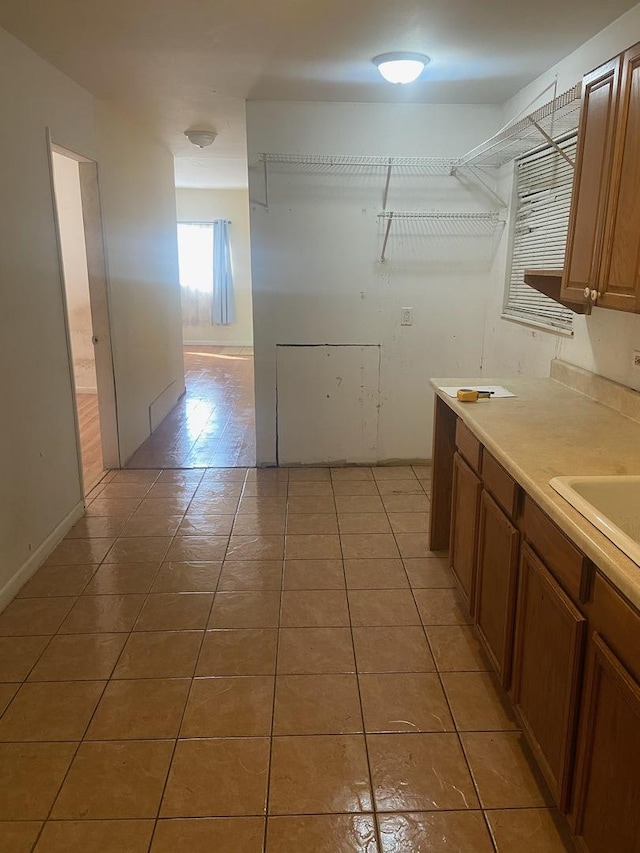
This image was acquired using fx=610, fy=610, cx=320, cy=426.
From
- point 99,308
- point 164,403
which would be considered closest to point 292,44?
point 99,308

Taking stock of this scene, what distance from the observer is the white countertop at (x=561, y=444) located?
1316 mm

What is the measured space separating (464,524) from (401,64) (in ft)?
7.19

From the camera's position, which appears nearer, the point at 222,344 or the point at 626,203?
the point at 626,203

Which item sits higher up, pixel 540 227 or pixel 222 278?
pixel 540 227

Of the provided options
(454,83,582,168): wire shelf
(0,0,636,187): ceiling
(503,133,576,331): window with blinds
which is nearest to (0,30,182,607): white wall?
(0,0,636,187): ceiling

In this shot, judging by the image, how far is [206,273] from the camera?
32.7 feet

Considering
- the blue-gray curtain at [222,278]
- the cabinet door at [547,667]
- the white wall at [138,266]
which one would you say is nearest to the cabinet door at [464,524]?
the cabinet door at [547,667]

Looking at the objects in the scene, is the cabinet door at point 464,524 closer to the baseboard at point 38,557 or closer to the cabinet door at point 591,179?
the cabinet door at point 591,179

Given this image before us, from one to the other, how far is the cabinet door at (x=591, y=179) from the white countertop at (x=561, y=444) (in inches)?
18.0

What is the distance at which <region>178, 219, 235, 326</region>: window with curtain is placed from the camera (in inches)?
385

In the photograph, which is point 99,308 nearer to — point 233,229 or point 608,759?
point 608,759

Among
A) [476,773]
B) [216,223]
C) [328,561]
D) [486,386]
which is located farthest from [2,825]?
[216,223]

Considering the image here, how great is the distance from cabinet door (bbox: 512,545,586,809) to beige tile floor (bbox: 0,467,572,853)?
19 centimetres

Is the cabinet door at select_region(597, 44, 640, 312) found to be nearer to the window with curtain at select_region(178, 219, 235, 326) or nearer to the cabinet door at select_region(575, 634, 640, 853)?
the cabinet door at select_region(575, 634, 640, 853)
